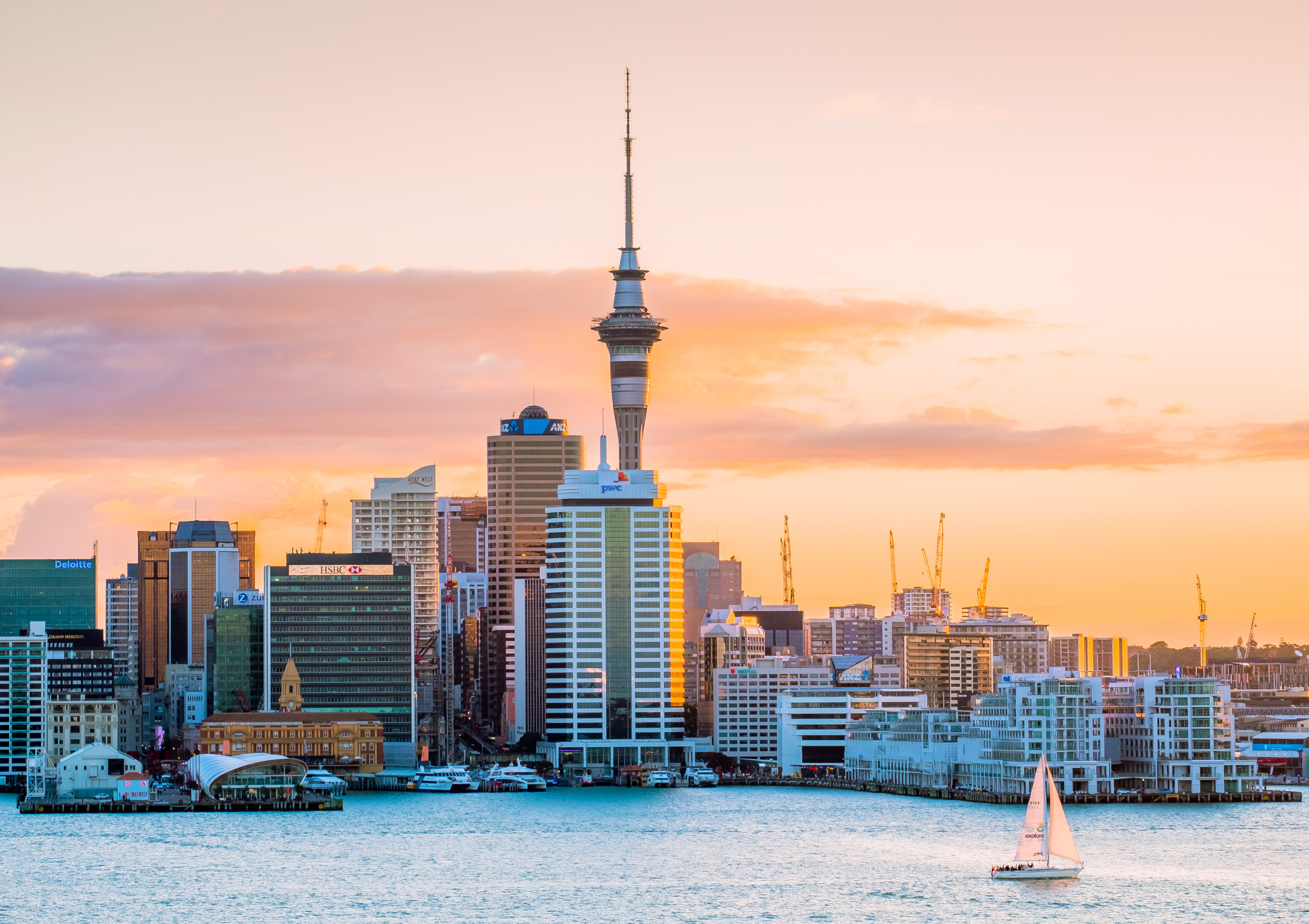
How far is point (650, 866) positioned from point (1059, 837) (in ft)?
76.6

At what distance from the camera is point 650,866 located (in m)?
134

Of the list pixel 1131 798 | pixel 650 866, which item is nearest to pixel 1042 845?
pixel 650 866

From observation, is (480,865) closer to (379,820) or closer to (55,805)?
(379,820)

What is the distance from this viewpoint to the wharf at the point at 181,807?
190m

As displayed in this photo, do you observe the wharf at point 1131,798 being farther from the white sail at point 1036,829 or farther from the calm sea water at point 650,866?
the white sail at point 1036,829

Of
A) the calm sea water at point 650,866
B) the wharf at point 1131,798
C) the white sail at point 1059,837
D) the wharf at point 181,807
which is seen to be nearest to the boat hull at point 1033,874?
the white sail at point 1059,837

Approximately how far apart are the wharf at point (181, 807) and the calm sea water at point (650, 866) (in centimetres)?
683

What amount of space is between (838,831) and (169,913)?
55.4m

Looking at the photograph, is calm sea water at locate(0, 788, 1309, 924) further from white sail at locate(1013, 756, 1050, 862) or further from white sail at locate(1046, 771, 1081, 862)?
white sail at locate(1013, 756, 1050, 862)

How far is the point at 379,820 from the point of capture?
176m

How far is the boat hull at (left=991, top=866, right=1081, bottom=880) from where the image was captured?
124 metres

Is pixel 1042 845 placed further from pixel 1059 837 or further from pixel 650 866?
pixel 650 866

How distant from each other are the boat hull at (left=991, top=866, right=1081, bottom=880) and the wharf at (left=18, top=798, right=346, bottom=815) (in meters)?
79.3

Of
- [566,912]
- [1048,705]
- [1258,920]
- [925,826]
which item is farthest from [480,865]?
[1048,705]
